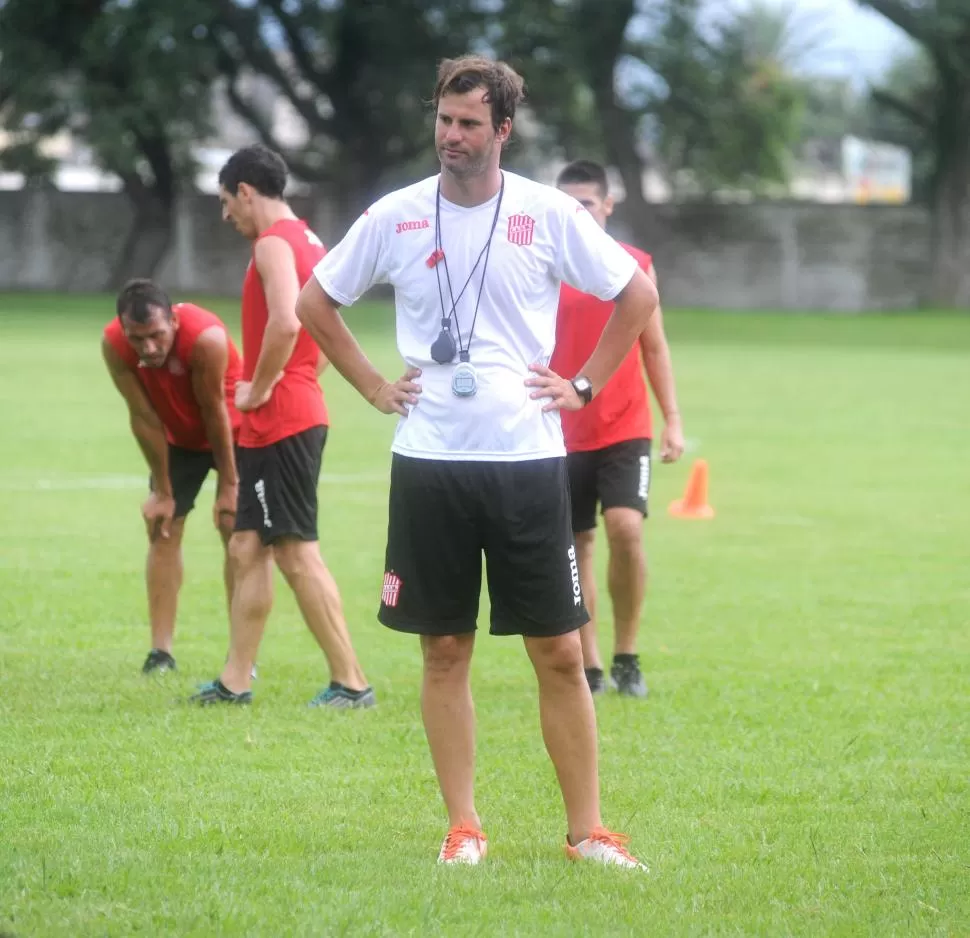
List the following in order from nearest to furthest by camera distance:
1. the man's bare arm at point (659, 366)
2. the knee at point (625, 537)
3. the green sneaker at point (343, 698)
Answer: the green sneaker at point (343, 698)
the man's bare arm at point (659, 366)
the knee at point (625, 537)

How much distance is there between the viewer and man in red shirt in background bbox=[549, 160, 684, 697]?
25.8 ft

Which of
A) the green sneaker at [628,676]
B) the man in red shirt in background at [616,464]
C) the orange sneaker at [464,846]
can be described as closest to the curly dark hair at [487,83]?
the orange sneaker at [464,846]

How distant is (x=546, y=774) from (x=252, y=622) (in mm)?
1683

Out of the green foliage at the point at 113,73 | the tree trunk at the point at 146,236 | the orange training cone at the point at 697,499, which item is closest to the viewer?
the orange training cone at the point at 697,499

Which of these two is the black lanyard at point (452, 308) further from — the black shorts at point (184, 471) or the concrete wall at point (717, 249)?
the concrete wall at point (717, 249)

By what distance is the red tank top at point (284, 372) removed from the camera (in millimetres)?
7246

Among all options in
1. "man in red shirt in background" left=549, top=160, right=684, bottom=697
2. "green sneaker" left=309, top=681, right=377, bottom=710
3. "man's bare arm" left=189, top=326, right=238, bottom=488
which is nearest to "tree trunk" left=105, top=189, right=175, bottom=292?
"man's bare arm" left=189, top=326, right=238, bottom=488

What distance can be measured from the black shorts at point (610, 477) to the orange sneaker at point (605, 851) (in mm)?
2983

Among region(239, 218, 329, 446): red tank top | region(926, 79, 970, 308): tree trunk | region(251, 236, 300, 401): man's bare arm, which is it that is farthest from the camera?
region(926, 79, 970, 308): tree trunk

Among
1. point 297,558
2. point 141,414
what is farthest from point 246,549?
point 141,414

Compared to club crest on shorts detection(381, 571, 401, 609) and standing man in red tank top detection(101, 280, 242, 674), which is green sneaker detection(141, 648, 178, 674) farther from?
club crest on shorts detection(381, 571, 401, 609)

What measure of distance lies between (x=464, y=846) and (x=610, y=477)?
3.14 metres

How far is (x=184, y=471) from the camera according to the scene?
8250 millimetres

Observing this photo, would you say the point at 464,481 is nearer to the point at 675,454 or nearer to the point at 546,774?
the point at 546,774
